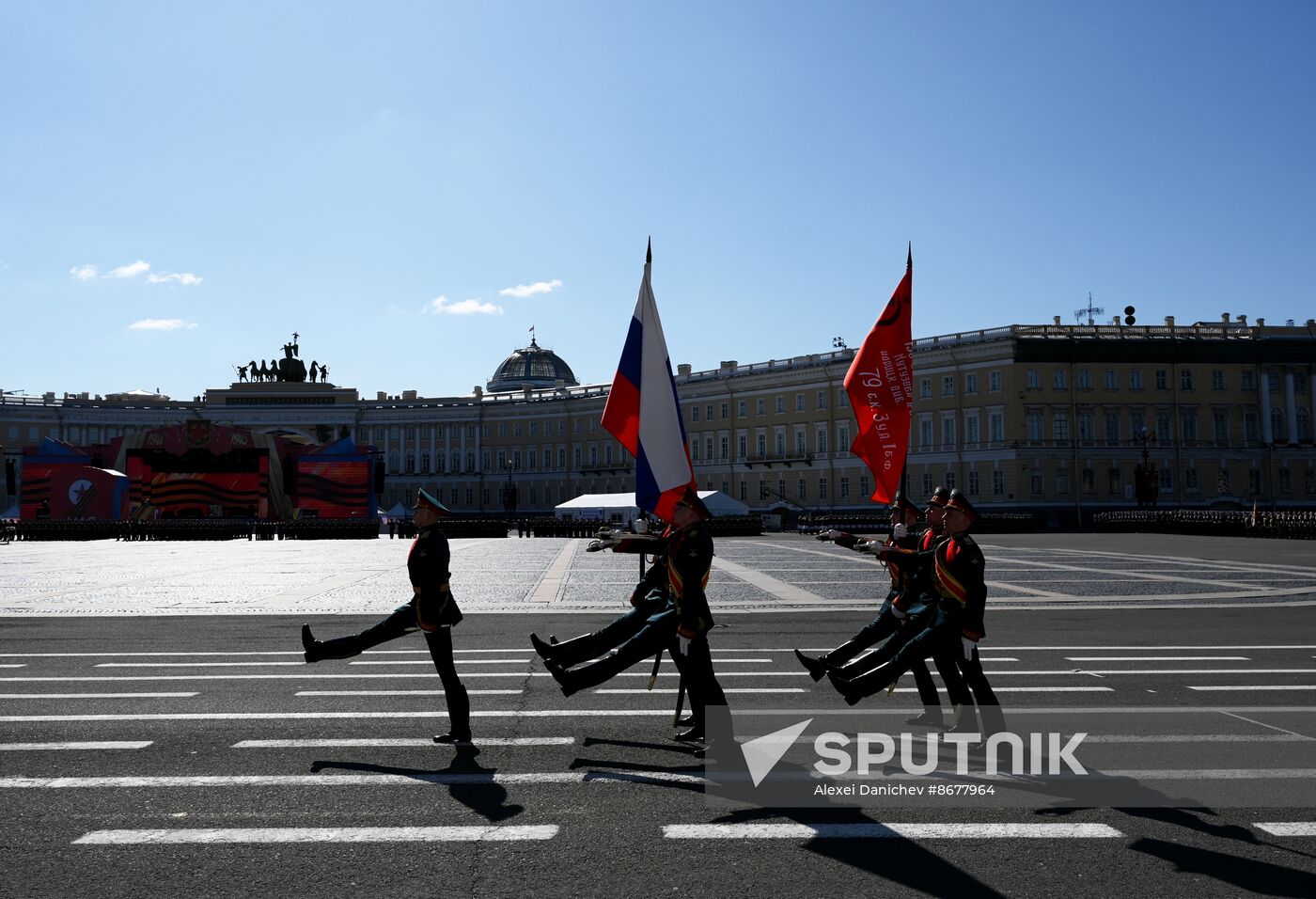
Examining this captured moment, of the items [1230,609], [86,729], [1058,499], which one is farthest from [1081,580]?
[1058,499]

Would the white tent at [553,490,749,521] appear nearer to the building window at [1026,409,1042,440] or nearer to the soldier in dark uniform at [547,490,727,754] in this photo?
the building window at [1026,409,1042,440]

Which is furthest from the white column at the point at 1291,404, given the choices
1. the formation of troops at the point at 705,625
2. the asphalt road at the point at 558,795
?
the formation of troops at the point at 705,625

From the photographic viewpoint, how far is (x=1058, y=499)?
74.1 metres

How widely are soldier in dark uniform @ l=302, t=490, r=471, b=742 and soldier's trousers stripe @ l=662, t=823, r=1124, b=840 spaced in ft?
8.67

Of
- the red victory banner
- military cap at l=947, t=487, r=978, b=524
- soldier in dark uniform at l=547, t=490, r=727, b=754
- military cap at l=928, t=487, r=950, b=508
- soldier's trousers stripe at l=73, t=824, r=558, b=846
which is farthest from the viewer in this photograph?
the red victory banner

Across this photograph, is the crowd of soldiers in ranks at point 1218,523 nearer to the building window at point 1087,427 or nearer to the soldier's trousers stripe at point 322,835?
the building window at point 1087,427

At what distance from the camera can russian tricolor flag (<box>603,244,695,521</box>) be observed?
962 centimetres

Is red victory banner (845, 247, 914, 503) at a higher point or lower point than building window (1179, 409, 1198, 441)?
lower

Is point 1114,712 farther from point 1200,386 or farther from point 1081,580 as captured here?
point 1200,386

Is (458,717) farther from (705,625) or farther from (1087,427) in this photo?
(1087,427)

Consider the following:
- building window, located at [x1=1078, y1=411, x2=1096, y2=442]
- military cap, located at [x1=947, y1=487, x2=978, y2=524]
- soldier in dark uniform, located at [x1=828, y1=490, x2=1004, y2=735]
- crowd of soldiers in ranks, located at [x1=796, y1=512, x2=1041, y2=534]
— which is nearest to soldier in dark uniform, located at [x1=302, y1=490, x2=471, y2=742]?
soldier in dark uniform, located at [x1=828, y1=490, x2=1004, y2=735]

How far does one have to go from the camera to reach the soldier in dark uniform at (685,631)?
300 inches

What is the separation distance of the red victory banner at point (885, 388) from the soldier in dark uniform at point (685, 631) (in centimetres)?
455

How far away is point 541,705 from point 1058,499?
230 ft
